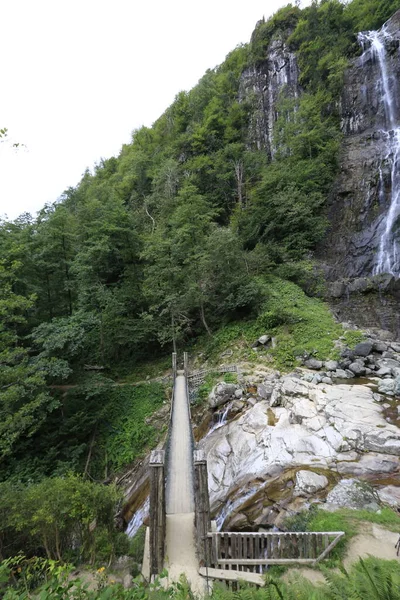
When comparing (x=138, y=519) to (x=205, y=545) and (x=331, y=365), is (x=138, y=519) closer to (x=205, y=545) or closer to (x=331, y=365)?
(x=205, y=545)

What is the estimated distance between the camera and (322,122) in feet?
78.7

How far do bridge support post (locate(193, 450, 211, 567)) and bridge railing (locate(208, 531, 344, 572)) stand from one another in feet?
0.33

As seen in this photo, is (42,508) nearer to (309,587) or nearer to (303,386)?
(309,587)

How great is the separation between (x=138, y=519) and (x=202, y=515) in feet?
11.7

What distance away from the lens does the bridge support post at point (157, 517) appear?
199 inches

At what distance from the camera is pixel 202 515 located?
5.12 metres

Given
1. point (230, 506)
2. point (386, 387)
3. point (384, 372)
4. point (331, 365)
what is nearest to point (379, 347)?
point (384, 372)

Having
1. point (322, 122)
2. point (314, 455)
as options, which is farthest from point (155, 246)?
point (322, 122)

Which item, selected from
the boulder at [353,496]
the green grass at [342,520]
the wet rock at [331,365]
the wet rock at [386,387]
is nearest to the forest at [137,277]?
the wet rock at [331,365]

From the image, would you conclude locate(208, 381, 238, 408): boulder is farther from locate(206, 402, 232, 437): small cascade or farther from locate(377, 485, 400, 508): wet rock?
locate(377, 485, 400, 508): wet rock

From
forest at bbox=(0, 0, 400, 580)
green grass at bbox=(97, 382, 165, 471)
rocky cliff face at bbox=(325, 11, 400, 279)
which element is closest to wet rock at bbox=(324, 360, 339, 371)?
forest at bbox=(0, 0, 400, 580)

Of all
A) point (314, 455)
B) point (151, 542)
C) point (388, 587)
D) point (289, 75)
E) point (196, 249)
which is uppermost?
point (289, 75)

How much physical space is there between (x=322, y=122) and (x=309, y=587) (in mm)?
29442

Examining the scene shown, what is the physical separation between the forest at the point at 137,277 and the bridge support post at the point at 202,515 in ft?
5.90
